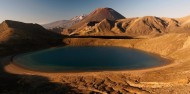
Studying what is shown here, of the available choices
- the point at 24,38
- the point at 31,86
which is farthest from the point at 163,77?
the point at 24,38

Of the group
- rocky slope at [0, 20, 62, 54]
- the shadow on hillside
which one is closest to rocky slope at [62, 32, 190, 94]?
the shadow on hillside

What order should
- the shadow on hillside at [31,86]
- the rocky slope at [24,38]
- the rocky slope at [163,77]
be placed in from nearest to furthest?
1. the rocky slope at [163,77]
2. the shadow on hillside at [31,86]
3. the rocky slope at [24,38]

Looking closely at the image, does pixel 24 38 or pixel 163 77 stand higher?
pixel 24 38

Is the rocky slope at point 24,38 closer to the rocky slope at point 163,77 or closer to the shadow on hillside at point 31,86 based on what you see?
the shadow on hillside at point 31,86

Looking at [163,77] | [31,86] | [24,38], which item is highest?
[24,38]

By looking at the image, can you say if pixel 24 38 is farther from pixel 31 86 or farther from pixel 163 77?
pixel 163 77

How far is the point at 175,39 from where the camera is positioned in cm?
9300

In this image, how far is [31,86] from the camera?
45625mm

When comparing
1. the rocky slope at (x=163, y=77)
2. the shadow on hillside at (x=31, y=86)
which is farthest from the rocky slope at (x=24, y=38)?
the rocky slope at (x=163, y=77)

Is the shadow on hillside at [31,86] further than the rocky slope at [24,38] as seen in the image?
No

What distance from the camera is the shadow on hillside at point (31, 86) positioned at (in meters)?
42.7

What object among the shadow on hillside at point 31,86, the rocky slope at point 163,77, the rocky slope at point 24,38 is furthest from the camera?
the rocky slope at point 24,38

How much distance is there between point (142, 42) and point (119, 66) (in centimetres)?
4817

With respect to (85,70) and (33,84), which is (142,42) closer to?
(85,70)
